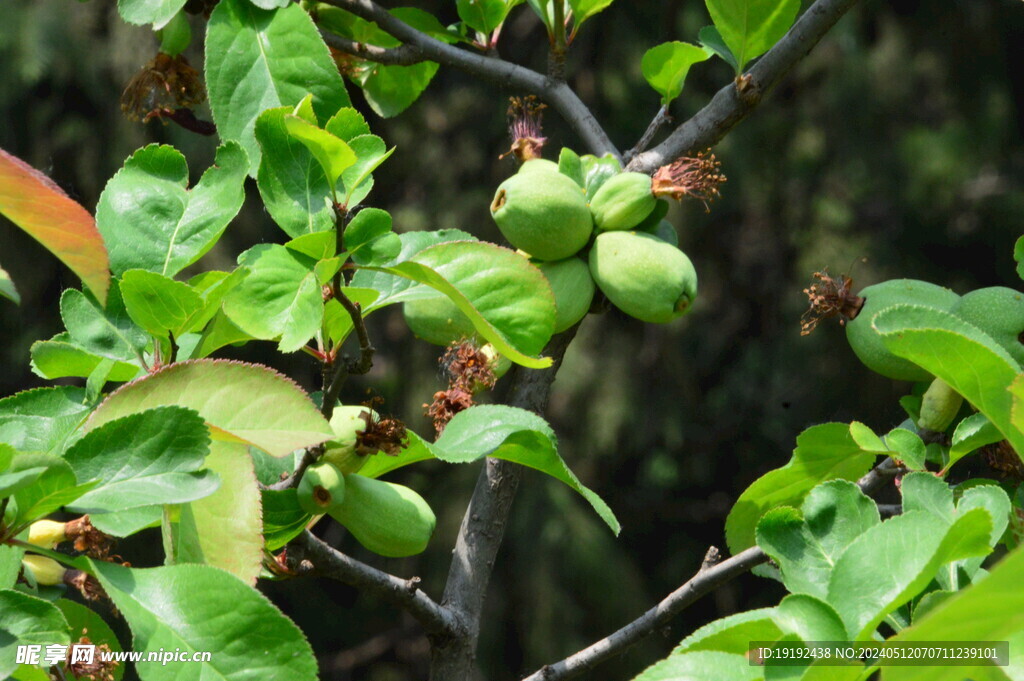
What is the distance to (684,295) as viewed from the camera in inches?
38.7

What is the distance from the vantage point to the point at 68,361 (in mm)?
761

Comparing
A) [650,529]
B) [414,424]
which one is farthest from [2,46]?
[650,529]

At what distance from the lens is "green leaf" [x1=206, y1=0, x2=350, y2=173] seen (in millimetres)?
909

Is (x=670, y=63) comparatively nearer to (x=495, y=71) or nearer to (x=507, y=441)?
(x=495, y=71)

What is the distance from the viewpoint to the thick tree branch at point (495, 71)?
1.14 meters

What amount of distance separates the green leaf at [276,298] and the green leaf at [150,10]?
0.47 meters

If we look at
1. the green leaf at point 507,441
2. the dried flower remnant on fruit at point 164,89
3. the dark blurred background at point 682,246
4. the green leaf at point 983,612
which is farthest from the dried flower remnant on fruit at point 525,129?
the dark blurred background at point 682,246

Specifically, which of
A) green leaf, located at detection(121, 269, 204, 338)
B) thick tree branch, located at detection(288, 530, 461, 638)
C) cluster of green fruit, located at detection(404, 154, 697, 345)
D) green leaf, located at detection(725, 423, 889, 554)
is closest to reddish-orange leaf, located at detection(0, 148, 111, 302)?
green leaf, located at detection(121, 269, 204, 338)

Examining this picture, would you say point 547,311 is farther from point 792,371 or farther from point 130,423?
point 792,371

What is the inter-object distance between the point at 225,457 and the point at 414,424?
2.28 meters

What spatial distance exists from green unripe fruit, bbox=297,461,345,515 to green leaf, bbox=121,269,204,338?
0.14 m

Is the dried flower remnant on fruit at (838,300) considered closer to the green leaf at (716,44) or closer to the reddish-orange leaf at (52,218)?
the green leaf at (716,44)

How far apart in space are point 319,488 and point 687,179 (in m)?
0.54

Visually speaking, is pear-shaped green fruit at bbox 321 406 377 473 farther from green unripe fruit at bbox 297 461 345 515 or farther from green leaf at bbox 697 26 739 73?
green leaf at bbox 697 26 739 73
